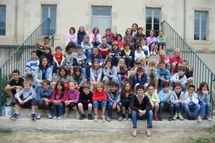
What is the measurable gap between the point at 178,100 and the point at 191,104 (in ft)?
1.28

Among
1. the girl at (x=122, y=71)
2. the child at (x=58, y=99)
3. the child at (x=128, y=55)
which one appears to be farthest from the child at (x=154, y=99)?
the child at (x=58, y=99)

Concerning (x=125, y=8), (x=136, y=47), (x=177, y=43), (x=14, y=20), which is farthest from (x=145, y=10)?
(x=14, y=20)

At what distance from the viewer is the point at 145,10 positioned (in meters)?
15.6

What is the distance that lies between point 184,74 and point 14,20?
1107 cm

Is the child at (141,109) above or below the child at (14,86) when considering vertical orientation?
below

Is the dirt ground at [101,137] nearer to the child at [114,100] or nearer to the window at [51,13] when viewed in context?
the child at [114,100]

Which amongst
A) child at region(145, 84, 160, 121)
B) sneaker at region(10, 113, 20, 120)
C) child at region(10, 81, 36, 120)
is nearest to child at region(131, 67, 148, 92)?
child at region(145, 84, 160, 121)

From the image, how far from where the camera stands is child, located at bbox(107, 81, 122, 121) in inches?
283

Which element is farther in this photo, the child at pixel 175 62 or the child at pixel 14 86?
the child at pixel 175 62

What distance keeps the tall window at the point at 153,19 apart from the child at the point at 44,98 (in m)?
9.78

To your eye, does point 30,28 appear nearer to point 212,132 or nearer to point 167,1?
point 167,1

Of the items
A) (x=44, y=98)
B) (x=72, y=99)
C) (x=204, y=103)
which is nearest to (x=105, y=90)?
(x=72, y=99)

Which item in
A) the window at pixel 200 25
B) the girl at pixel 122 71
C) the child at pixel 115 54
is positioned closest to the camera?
the girl at pixel 122 71

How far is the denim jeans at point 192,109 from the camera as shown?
734 centimetres
